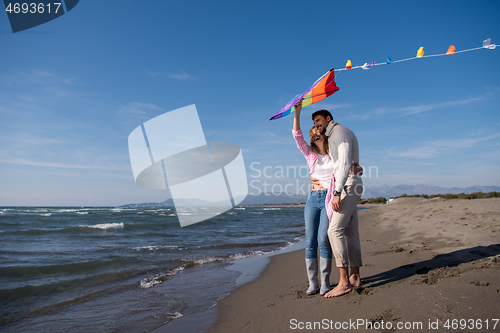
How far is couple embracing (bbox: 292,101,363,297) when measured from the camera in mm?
2520

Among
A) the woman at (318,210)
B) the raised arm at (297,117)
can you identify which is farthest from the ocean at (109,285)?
the raised arm at (297,117)

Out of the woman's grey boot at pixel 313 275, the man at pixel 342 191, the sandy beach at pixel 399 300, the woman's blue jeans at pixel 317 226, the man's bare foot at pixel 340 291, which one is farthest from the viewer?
the woman's grey boot at pixel 313 275

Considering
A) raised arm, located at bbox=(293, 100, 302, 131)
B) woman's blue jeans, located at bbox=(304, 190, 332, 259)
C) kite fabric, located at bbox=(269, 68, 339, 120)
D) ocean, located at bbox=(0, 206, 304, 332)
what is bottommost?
ocean, located at bbox=(0, 206, 304, 332)

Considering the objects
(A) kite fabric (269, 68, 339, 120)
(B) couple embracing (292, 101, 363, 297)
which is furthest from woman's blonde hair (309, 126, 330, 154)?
(A) kite fabric (269, 68, 339, 120)

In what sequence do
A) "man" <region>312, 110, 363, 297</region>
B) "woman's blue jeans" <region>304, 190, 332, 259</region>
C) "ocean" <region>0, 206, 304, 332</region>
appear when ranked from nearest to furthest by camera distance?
"man" <region>312, 110, 363, 297</region> < "woman's blue jeans" <region>304, 190, 332, 259</region> < "ocean" <region>0, 206, 304, 332</region>

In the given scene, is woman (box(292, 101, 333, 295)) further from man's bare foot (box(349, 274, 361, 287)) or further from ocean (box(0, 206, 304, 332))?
ocean (box(0, 206, 304, 332))

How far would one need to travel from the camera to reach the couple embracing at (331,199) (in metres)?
2.52

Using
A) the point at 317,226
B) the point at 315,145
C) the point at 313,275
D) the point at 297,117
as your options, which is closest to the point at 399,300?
the point at 313,275

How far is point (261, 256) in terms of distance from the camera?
712 cm

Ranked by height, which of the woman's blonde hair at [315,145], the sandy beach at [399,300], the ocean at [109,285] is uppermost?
the woman's blonde hair at [315,145]

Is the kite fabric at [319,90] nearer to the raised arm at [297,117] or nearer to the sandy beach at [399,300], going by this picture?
the raised arm at [297,117]

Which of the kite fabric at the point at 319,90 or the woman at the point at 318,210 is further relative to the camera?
the kite fabric at the point at 319,90

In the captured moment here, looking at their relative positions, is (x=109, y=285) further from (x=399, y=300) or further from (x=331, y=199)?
(x=399, y=300)

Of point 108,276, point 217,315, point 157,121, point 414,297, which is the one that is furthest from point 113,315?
point 157,121
